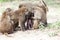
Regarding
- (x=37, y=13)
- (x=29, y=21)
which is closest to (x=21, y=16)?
(x=29, y=21)

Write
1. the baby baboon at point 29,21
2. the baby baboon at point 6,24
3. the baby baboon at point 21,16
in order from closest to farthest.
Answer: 1. the baby baboon at point 6,24
2. the baby baboon at point 21,16
3. the baby baboon at point 29,21

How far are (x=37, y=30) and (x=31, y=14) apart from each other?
589 millimetres

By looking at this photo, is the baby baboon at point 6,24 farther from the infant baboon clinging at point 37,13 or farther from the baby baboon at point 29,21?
the infant baboon clinging at point 37,13

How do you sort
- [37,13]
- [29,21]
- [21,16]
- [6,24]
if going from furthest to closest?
[37,13], [29,21], [21,16], [6,24]

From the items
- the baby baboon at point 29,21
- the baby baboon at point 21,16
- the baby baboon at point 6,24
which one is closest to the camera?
the baby baboon at point 6,24

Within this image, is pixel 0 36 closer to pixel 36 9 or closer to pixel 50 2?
pixel 36 9

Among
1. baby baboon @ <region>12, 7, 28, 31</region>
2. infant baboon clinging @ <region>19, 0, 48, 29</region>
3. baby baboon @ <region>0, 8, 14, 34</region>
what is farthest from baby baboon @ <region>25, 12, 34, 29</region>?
baby baboon @ <region>0, 8, 14, 34</region>

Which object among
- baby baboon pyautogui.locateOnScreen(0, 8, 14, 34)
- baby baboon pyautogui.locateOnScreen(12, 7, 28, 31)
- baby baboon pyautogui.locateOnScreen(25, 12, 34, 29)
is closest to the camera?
baby baboon pyautogui.locateOnScreen(0, 8, 14, 34)

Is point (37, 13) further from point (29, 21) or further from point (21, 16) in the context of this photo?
point (21, 16)

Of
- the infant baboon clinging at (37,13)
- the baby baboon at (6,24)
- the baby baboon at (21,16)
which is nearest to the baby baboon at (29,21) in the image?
the infant baboon clinging at (37,13)

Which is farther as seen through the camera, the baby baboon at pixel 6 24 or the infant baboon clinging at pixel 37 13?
the infant baboon clinging at pixel 37 13

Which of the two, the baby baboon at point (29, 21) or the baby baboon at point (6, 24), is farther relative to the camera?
the baby baboon at point (29, 21)

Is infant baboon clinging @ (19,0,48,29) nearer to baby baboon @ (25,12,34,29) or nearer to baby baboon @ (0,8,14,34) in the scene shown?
baby baboon @ (25,12,34,29)

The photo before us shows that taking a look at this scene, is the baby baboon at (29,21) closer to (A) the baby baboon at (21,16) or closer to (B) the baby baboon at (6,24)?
(A) the baby baboon at (21,16)
